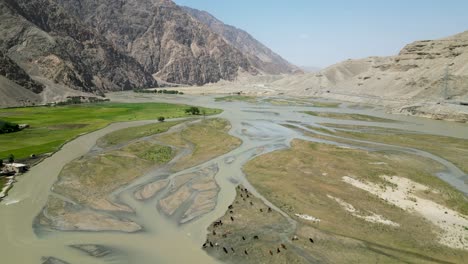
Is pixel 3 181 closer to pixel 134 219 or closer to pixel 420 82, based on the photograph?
pixel 134 219

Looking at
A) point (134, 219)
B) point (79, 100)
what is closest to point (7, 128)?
point (134, 219)

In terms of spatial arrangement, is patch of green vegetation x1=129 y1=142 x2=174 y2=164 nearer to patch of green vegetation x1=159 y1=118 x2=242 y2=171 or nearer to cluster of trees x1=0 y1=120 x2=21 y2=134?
patch of green vegetation x1=159 y1=118 x2=242 y2=171

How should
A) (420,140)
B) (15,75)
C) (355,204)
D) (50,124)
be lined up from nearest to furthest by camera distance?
1. (355,204)
2. (420,140)
3. (50,124)
4. (15,75)

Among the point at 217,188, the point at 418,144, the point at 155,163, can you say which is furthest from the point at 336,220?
the point at 418,144

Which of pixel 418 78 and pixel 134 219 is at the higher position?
pixel 418 78

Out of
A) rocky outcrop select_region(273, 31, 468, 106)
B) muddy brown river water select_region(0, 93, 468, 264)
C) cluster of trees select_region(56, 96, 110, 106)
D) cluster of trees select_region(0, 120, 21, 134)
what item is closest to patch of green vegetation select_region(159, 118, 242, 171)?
muddy brown river water select_region(0, 93, 468, 264)

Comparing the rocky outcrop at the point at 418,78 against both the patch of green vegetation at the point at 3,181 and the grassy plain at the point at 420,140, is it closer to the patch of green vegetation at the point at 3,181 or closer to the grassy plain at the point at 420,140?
the grassy plain at the point at 420,140

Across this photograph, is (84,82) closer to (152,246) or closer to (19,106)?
(19,106)
